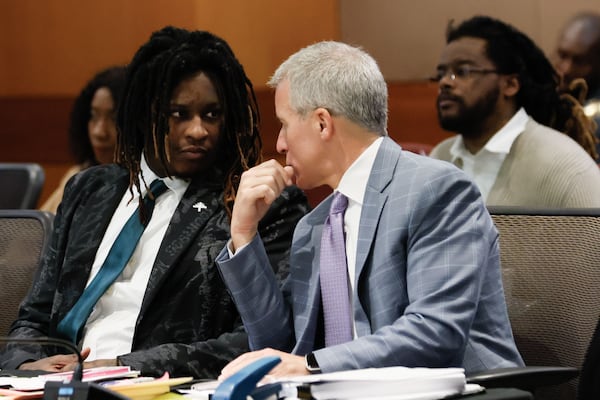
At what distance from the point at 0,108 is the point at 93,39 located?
0.72 metres

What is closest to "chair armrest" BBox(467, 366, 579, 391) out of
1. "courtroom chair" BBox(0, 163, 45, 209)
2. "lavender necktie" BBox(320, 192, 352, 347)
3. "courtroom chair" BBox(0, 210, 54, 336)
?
"lavender necktie" BBox(320, 192, 352, 347)

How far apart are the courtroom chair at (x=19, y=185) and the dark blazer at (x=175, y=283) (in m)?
0.84

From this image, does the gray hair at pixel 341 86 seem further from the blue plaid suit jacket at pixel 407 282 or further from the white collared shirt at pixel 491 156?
the white collared shirt at pixel 491 156

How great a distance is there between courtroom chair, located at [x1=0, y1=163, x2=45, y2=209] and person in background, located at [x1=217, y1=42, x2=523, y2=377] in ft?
4.85

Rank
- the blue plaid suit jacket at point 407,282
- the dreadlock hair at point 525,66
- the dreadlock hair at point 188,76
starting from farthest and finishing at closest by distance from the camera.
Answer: the dreadlock hair at point 525,66 → the dreadlock hair at point 188,76 → the blue plaid suit jacket at point 407,282

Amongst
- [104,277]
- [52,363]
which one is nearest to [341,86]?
[104,277]

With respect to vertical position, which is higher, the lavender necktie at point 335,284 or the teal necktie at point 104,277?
the lavender necktie at point 335,284

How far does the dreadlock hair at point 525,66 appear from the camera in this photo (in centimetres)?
401

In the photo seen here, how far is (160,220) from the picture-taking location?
276 cm

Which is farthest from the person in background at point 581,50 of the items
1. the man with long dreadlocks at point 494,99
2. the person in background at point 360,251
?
the person in background at point 360,251

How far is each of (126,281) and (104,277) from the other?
0.19 ft

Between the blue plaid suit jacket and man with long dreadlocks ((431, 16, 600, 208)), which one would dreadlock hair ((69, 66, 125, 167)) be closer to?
man with long dreadlocks ((431, 16, 600, 208))

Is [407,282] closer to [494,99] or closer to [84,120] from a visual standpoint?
[494,99]

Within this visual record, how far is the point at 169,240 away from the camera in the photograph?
267 centimetres
